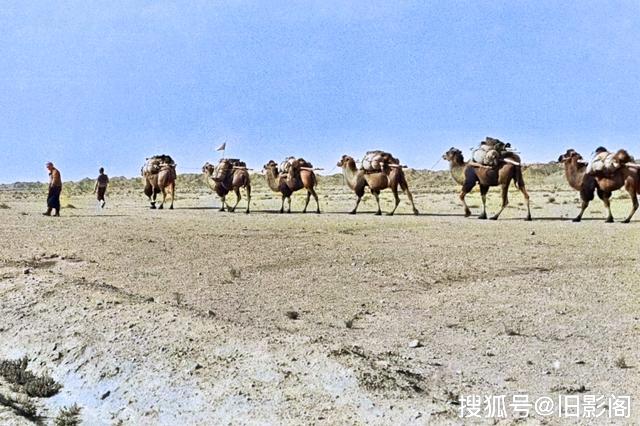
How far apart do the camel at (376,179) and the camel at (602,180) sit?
→ 217 inches

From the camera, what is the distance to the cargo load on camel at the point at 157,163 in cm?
3936

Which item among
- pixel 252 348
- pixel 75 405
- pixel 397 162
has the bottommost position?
pixel 75 405

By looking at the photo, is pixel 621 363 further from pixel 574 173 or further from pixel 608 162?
pixel 574 173

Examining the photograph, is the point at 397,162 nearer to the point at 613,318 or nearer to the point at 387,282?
the point at 387,282

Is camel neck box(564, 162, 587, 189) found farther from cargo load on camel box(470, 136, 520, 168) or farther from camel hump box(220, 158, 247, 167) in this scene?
camel hump box(220, 158, 247, 167)

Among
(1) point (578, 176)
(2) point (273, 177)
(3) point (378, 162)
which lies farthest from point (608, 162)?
(2) point (273, 177)

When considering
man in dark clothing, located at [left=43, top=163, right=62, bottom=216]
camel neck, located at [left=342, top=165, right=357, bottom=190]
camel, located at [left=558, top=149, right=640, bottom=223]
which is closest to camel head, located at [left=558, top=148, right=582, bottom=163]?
camel, located at [left=558, top=149, right=640, bottom=223]

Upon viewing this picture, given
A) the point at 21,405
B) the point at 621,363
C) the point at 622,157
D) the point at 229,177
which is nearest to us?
the point at 621,363

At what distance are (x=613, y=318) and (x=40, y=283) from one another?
30.3 ft

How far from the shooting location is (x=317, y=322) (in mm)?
13297

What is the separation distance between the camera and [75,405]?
11.1m

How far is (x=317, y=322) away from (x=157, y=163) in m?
27.3

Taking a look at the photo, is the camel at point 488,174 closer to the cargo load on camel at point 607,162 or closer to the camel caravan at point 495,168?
the camel caravan at point 495,168

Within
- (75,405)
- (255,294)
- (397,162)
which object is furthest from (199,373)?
(397,162)
